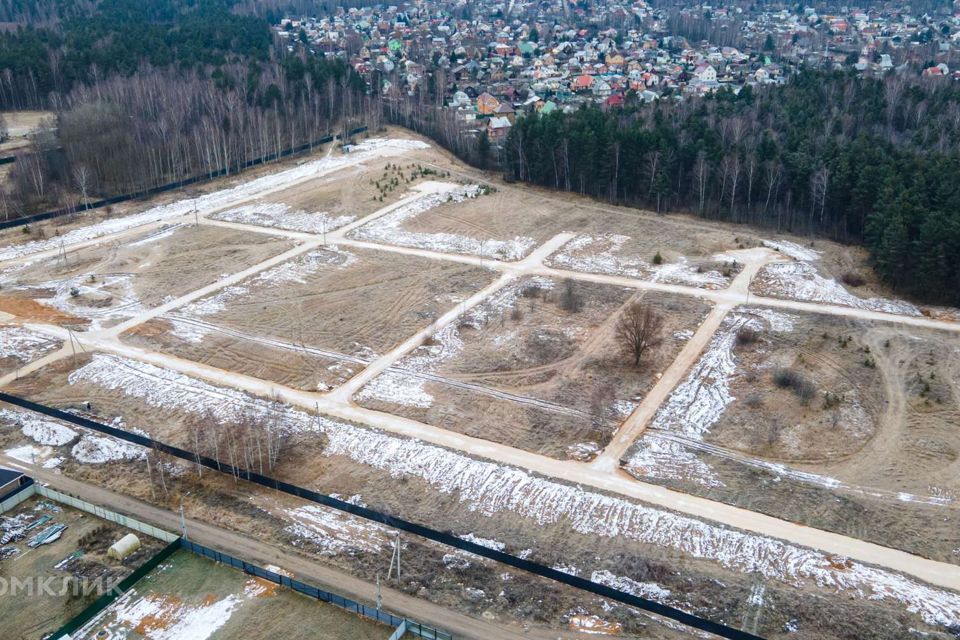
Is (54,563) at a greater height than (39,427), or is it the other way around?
(39,427)

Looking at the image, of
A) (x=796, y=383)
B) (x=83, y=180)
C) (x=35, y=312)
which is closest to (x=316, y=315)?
(x=35, y=312)

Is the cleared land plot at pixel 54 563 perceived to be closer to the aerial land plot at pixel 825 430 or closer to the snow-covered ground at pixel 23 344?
the snow-covered ground at pixel 23 344

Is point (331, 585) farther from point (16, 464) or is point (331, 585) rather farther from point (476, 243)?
point (476, 243)

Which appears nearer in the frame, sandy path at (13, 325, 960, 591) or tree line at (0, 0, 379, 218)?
sandy path at (13, 325, 960, 591)

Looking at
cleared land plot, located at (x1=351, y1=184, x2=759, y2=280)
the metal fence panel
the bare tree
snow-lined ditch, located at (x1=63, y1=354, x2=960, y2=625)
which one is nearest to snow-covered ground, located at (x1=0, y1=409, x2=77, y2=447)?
snow-lined ditch, located at (x1=63, y1=354, x2=960, y2=625)

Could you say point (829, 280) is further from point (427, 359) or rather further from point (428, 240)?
point (428, 240)

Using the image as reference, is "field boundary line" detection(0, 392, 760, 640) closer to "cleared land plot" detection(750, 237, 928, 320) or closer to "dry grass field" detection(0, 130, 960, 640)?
"dry grass field" detection(0, 130, 960, 640)
